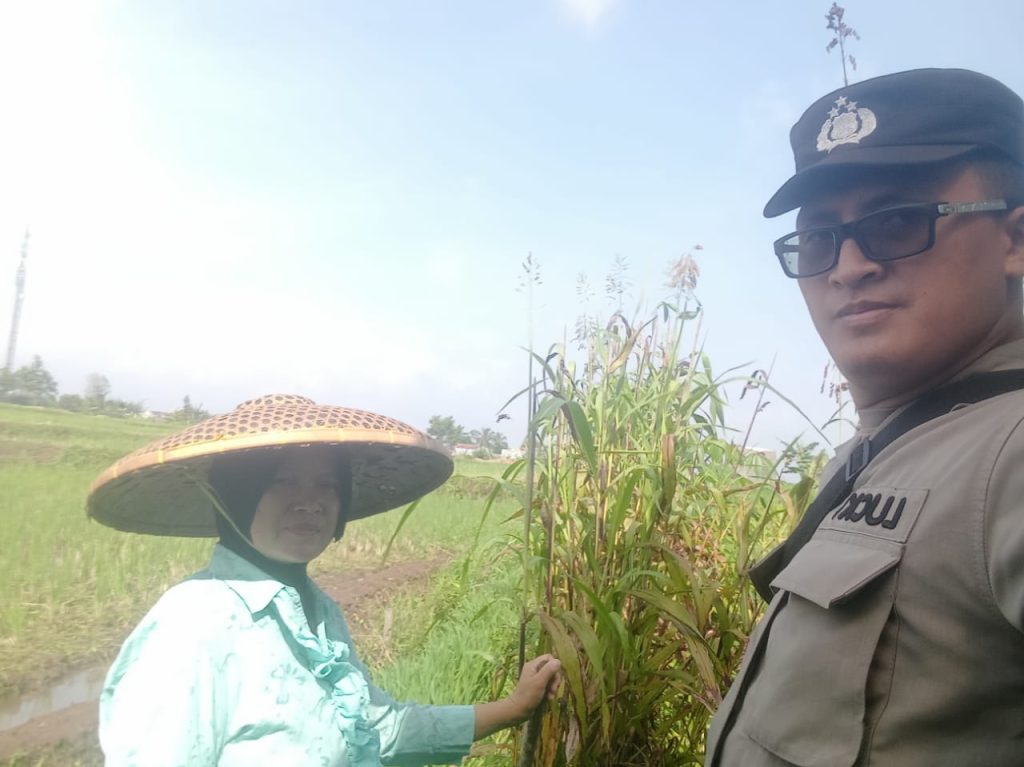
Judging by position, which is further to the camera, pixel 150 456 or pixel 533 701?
pixel 533 701

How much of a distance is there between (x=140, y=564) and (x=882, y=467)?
262 centimetres

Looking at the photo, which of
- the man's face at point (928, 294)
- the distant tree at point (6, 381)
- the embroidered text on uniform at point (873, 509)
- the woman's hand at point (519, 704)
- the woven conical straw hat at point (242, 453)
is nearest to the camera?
the embroidered text on uniform at point (873, 509)

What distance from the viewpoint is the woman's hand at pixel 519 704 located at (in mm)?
1350

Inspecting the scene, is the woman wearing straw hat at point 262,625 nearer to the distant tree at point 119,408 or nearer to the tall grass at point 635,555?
the tall grass at point 635,555

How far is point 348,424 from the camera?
1.18m

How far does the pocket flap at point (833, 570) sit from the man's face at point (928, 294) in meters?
0.28

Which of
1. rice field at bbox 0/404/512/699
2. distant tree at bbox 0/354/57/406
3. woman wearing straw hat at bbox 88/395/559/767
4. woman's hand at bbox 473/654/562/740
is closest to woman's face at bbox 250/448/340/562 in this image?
woman wearing straw hat at bbox 88/395/559/767

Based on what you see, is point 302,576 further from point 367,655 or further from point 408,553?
point 408,553

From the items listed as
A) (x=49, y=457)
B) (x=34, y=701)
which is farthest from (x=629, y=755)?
(x=49, y=457)

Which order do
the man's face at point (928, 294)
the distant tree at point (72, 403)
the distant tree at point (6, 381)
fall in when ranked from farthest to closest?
1. the distant tree at point (72, 403)
2. the distant tree at point (6, 381)
3. the man's face at point (928, 294)

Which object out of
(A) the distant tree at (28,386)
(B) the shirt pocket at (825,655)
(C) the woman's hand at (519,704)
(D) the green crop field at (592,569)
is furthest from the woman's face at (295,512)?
(A) the distant tree at (28,386)

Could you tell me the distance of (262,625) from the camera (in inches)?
42.9

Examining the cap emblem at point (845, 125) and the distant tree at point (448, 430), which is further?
the distant tree at point (448, 430)

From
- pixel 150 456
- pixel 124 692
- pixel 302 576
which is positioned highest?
pixel 150 456
